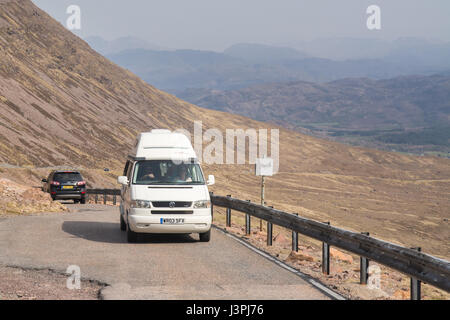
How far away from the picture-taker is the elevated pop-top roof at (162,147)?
570 inches

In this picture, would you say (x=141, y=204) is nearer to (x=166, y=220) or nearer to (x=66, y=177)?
(x=166, y=220)

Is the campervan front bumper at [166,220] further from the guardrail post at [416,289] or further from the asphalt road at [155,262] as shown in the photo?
the guardrail post at [416,289]

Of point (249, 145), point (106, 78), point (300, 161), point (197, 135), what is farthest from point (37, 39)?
point (300, 161)

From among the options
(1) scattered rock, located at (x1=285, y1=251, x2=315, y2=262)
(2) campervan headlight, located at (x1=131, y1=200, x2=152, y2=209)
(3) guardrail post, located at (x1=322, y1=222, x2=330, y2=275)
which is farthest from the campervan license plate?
(3) guardrail post, located at (x1=322, y1=222, x2=330, y2=275)

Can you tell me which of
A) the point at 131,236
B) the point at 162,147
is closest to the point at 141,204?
the point at 131,236

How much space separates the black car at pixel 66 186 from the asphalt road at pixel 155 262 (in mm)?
11731

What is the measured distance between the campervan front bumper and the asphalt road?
399mm

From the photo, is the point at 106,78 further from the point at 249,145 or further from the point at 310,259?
the point at 310,259

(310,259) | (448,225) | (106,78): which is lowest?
(448,225)

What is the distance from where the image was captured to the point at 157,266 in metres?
10.7

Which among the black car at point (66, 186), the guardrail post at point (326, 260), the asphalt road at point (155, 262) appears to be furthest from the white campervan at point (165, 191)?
the black car at point (66, 186)

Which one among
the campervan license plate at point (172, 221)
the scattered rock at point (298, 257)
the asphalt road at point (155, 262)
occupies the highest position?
the campervan license plate at point (172, 221)

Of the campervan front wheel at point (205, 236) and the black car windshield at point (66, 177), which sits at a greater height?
the black car windshield at point (66, 177)
